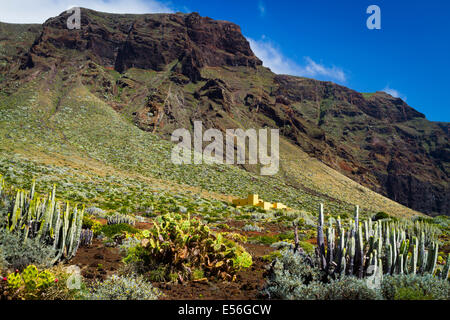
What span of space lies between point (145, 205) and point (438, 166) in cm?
17739

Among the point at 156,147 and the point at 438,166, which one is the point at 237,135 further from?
the point at 438,166

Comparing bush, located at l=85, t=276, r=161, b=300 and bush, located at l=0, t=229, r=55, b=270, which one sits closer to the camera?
bush, located at l=85, t=276, r=161, b=300

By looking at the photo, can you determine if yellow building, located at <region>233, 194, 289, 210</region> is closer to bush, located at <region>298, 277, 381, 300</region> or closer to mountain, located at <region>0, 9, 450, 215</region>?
mountain, located at <region>0, 9, 450, 215</region>

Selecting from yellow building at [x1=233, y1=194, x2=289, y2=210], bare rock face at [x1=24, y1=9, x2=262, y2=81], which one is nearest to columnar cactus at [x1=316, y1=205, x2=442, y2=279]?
yellow building at [x1=233, y1=194, x2=289, y2=210]

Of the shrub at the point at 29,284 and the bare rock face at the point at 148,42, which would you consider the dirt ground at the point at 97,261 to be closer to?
the shrub at the point at 29,284

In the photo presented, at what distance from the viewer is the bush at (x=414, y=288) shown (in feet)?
17.0

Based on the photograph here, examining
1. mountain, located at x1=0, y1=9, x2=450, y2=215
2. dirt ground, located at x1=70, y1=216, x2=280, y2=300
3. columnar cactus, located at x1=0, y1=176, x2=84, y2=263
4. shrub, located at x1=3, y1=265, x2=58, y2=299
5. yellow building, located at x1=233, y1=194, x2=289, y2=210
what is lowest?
dirt ground, located at x1=70, y1=216, x2=280, y2=300

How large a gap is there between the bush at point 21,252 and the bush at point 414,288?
23.9 feet

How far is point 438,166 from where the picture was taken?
156 m

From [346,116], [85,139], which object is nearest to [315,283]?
[85,139]

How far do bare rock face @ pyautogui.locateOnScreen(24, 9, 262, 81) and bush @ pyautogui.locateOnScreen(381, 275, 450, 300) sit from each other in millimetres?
108297

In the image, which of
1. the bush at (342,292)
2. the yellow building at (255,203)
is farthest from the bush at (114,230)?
the yellow building at (255,203)

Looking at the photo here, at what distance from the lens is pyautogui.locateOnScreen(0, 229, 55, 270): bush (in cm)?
649

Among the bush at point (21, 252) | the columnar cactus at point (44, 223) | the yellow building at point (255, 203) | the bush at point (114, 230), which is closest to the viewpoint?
the bush at point (21, 252)
